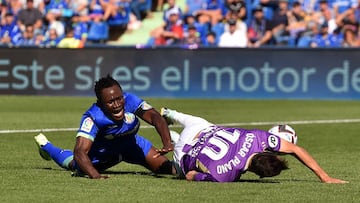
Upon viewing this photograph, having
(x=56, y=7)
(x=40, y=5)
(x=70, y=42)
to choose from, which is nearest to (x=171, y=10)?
(x=70, y=42)

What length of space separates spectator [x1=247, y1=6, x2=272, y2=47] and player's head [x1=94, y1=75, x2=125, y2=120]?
57.0 ft

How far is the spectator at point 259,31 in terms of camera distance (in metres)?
28.3

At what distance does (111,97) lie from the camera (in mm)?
10945

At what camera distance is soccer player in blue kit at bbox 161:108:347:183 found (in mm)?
10484

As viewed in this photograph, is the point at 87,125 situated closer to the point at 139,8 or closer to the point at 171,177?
the point at 171,177

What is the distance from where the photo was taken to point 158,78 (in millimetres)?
27328

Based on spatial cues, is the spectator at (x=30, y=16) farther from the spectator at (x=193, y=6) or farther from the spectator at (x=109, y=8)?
the spectator at (x=193, y=6)

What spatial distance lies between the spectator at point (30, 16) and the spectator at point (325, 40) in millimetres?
8067

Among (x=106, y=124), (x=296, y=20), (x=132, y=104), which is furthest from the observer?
(x=296, y=20)

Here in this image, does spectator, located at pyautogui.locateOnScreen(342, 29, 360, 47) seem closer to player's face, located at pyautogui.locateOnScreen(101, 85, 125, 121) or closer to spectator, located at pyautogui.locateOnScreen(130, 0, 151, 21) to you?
spectator, located at pyautogui.locateOnScreen(130, 0, 151, 21)

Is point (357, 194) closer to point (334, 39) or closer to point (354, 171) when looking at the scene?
point (354, 171)

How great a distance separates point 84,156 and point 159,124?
2.90 feet

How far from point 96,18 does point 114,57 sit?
383 centimetres

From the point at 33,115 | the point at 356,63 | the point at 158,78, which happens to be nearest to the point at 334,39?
the point at 356,63
